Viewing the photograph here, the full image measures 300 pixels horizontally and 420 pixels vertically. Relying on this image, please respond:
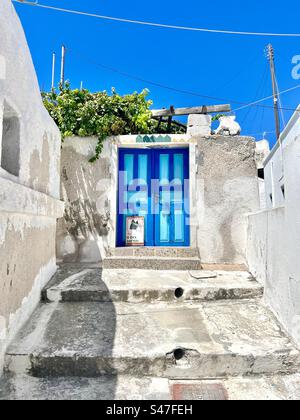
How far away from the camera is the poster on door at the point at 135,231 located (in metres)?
5.64

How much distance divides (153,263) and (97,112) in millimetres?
3454

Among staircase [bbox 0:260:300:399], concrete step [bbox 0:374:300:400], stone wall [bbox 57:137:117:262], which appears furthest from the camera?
stone wall [bbox 57:137:117:262]

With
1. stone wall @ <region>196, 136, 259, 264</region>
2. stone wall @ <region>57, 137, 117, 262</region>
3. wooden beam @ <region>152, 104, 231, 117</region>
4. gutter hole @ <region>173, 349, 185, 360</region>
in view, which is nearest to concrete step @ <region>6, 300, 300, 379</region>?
gutter hole @ <region>173, 349, 185, 360</region>

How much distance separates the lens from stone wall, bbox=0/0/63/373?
2471 millimetres

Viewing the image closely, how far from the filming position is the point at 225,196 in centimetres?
546

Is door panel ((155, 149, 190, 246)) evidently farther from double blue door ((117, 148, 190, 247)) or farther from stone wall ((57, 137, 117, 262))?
stone wall ((57, 137, 117, 262))

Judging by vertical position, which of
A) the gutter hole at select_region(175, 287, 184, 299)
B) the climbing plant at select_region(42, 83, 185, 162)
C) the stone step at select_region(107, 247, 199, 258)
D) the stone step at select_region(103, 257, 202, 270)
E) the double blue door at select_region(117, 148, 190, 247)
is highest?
the climbing plant at select_region(42, 83, 185, 162)

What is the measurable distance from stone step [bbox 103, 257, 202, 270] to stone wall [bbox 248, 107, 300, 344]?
1.18 m

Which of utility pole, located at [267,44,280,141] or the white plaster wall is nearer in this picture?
the white plaster wall

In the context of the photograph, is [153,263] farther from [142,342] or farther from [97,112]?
[97,112]

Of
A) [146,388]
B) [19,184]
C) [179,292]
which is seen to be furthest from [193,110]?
[146,388]

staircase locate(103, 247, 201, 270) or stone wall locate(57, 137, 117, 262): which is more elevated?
stone wall locate(57, 137, 117, 262)

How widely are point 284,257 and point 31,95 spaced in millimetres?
3642

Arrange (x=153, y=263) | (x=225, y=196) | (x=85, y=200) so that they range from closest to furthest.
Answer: (x=153, y=263)
(x=225, y=196)
(x=85, y=200)
